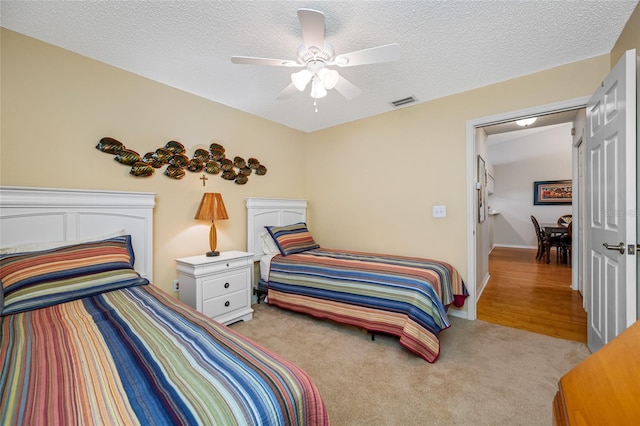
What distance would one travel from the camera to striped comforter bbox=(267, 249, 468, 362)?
6.70 feet

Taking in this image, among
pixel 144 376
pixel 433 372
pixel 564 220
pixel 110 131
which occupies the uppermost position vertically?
pixel 110 131

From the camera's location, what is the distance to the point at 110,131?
2.25 meters

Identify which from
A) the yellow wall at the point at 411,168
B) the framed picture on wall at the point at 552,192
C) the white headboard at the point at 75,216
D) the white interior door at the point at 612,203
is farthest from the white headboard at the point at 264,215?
the framed picture on wall at the point at 552,192

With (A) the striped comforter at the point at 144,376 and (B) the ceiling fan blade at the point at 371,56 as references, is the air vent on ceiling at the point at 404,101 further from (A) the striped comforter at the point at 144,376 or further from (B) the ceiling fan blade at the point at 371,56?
(A) the striped comforter at the point at 144,376

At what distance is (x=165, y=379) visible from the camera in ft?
2.69

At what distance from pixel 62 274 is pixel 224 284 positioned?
1.19m

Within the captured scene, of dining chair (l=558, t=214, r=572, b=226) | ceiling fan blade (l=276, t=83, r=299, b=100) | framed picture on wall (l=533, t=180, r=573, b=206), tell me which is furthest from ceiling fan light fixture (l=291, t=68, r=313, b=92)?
framed picture on wall (l=533, t=180, r=573, b=206)

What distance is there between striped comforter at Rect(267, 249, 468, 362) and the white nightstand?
0.41m

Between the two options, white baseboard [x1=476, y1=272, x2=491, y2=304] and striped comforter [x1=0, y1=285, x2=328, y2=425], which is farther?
white baseboard [x1=476, y1=272, x2=491, y2=304]

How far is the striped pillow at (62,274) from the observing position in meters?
1.44

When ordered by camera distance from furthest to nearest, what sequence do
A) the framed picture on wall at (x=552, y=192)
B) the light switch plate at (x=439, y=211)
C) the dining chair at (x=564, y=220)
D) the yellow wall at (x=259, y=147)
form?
the framed picture on wall at (x=552, y=192)
the dining chair at (x=564, y=220)
the light switch plate at (x=439, y=211)
the yellow wall at (x=259, y=147)

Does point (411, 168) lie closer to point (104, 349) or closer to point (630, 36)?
point (630, 36)

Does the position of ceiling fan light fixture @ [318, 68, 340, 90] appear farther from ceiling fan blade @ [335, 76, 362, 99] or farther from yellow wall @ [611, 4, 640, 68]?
yellow wall @ [611, 4, 640, 68]

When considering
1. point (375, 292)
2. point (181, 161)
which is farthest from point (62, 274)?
point (375, 292)
